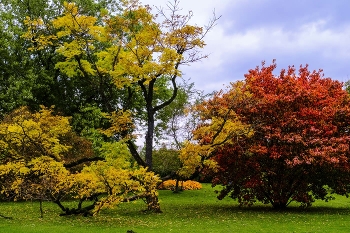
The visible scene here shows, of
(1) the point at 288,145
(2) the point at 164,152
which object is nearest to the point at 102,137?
(2) the point at 164,152

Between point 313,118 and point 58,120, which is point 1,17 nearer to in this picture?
point 58,120

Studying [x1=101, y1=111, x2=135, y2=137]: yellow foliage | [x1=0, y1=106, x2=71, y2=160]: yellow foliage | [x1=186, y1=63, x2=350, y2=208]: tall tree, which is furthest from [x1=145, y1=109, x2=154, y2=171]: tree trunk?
[x1=0, y1=106, x2=71, y2=160]: yellow foliage

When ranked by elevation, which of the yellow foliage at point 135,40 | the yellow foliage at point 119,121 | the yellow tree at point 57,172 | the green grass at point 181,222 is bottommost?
the green grass at point 181,222

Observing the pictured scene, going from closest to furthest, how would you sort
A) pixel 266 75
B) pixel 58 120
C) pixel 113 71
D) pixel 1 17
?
pixel 58 120 < pixel 113 71 < pixel 266 75 < pixel 1 17

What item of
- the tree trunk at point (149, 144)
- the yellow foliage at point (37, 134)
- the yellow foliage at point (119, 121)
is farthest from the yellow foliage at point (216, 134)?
the yellow foliage at point (37, 134)

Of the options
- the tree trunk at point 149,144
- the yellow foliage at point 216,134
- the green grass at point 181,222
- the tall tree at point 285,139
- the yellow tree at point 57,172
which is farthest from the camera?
the tree trunk at point 149,144

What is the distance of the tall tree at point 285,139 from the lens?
1922 centimetres

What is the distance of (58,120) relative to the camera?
1795cm

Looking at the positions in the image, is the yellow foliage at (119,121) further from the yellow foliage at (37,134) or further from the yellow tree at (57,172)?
the yellow foliage at (37,134)

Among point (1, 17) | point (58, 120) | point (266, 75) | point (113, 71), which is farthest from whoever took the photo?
point (1, 17)

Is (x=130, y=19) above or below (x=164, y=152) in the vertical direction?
above

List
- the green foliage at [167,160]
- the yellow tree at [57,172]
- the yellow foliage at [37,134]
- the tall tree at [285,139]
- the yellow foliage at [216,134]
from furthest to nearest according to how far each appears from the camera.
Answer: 1. the green foliage at [167,160]
2. the tall tree at [285,139]
3. the yellow foliage at [216,134]
4. the yellow foliage at [37,134]
5. the yellow tree at [57,172]

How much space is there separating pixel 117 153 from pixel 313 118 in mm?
9182

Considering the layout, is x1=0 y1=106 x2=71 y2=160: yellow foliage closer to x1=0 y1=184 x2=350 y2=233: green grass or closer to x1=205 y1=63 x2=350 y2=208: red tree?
x1=0 y1=184 x2=350 y2=233: green grass
